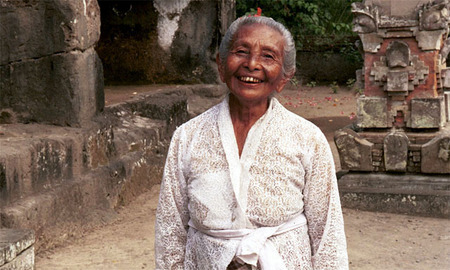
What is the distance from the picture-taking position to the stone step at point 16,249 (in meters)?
3.34

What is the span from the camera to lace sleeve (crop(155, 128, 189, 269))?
2.25m

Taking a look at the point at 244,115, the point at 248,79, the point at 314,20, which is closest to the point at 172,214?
the point at 244,115

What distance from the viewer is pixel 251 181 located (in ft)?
6.98

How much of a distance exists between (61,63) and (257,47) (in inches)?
128

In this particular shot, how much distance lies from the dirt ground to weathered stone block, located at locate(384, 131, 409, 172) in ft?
1.37

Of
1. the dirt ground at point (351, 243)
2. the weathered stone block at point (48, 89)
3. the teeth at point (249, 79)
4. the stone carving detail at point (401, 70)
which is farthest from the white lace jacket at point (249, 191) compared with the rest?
the stone carving detail at point (401, 70)

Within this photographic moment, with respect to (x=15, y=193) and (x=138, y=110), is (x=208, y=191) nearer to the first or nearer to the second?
(x=15, y=193)

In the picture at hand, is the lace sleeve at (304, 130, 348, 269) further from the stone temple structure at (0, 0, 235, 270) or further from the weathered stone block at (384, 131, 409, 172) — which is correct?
the weathered stone block at (384, 131, 409, 172)

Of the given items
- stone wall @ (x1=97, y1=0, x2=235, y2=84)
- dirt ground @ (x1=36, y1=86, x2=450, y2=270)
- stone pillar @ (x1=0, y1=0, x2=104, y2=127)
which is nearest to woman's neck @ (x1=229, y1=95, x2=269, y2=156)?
dirt ground @ (x1=36, y1=86, x2=450, y2=270)

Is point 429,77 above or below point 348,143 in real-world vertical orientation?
above

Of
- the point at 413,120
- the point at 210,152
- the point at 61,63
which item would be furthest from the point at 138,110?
the point at 210,152

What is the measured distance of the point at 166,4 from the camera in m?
8.15

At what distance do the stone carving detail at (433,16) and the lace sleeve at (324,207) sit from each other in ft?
13.5

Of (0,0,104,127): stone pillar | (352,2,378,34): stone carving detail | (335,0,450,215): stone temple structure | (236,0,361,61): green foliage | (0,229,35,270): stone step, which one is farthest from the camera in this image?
(236,0,361,61): green foliage
